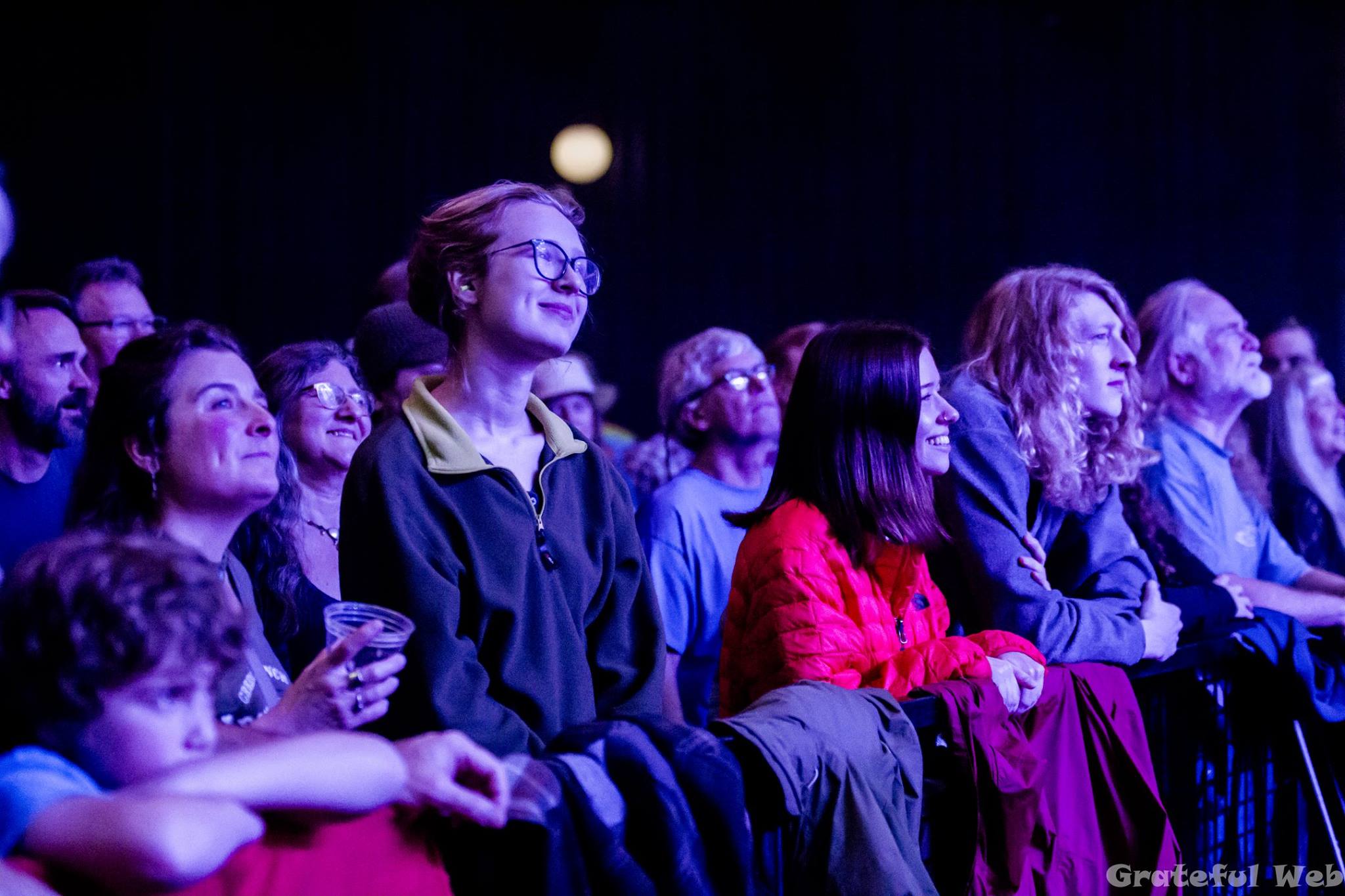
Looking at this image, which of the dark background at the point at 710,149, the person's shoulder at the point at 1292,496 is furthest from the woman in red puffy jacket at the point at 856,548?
the dark background at the point at 710,149

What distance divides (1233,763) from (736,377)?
1681 mm

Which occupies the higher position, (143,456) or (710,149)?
(710,149)

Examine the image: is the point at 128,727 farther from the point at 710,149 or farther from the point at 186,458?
the point at 710,149

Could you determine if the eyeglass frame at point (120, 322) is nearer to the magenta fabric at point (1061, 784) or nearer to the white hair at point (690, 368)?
the white hair at point (690, 368)

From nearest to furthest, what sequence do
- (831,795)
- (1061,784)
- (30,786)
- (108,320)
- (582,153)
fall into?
1. (30,786)
2. (831,795)
3. (1061,784)
4. (108,320)
5. (582,153)

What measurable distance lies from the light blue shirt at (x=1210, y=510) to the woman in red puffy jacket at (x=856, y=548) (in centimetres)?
125

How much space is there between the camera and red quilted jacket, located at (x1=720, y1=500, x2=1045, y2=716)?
82.3 inches

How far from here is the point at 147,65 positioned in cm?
568

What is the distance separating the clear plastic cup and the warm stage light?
5948 mm

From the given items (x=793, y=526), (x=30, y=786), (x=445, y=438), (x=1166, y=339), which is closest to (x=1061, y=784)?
(x=793, y=526)

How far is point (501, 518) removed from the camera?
6.12 ft

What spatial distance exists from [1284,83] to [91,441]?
6.61 m

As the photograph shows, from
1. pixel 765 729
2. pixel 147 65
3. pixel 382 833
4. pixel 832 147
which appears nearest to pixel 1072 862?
pixel 765 729

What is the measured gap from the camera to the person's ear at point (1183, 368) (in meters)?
Result: 3.59
